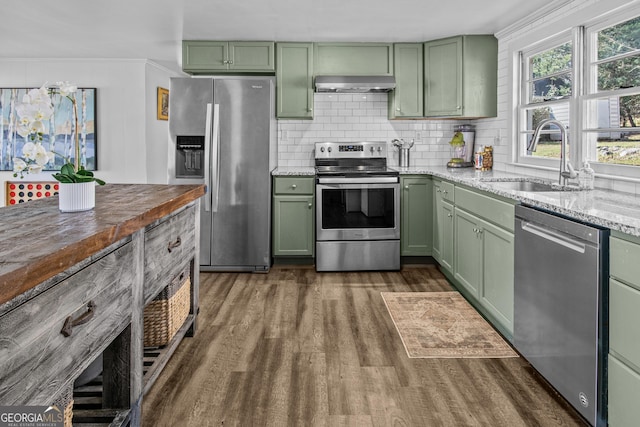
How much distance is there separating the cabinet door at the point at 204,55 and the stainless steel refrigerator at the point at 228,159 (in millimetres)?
496

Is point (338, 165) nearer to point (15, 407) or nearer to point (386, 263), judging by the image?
point (386, 263)

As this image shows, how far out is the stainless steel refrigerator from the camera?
4.42 metres

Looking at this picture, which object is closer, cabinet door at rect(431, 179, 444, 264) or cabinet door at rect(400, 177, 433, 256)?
cabinet door at rect(431, 179, 444, 264)

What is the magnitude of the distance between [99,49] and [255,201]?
9.80 ft

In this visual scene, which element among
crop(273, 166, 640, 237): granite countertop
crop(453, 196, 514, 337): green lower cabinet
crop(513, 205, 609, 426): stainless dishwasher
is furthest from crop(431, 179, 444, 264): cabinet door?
crop(513, 205, 609, 426): stainless dishwasher

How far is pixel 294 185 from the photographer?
464 cm

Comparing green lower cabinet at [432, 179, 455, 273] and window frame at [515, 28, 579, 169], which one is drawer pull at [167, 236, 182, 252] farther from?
window frame at [515, 28, 579, 169]

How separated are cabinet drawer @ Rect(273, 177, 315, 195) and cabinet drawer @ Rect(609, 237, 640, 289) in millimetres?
3120

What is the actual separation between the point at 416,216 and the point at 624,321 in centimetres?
302

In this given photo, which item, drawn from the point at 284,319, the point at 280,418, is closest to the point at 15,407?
the point at 280,418

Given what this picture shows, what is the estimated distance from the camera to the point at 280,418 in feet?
6.64

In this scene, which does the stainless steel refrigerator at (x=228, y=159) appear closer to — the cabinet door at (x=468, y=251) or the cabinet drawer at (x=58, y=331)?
the cabinet door at (x=468, y=251)

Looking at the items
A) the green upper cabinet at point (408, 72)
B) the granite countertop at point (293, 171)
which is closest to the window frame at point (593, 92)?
the green upper cabinet at point (408, 72)

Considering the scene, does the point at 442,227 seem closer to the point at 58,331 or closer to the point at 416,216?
the point at 416,216
